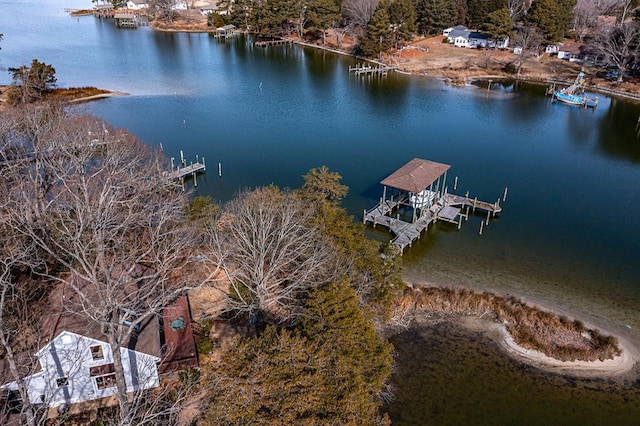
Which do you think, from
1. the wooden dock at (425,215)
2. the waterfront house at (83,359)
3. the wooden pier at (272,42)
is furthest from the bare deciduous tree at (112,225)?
the wooden pier at (272,42)

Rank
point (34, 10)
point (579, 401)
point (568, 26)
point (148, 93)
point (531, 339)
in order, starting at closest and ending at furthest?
point (579, 401) → point (531, 339) → point (148, 93) → point (568, 26) → point (34, 10)

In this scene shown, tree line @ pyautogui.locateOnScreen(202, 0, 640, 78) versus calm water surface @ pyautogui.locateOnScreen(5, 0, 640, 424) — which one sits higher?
tree line @ pyautogui.locateOnScreen(202, 0, 640, 78)

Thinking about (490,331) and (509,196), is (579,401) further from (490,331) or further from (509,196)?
(509,196)

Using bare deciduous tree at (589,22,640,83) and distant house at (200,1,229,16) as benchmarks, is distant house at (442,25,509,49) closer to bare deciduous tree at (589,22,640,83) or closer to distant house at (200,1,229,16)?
bare deciduous tree at (589,22,640,83)

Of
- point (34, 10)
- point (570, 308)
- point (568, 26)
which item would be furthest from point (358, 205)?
point (34, 10)

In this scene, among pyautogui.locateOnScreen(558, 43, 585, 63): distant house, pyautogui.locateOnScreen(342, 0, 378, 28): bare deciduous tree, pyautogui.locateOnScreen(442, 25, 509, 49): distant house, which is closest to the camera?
pyautogui.locateOnScreen(558, 43, 585, 63): distant house

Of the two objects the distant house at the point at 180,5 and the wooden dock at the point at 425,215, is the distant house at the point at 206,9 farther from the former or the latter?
the wooden dock at the point at 425,215

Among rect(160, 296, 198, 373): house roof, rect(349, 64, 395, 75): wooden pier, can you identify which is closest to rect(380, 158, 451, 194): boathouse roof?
rect(160, 296, 198, 373): house roof

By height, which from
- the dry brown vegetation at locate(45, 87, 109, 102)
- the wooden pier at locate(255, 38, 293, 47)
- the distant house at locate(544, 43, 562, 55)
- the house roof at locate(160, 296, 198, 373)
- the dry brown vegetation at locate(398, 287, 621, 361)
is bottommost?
the dry brown vegetation at locate(398, 287, 621, 361)
